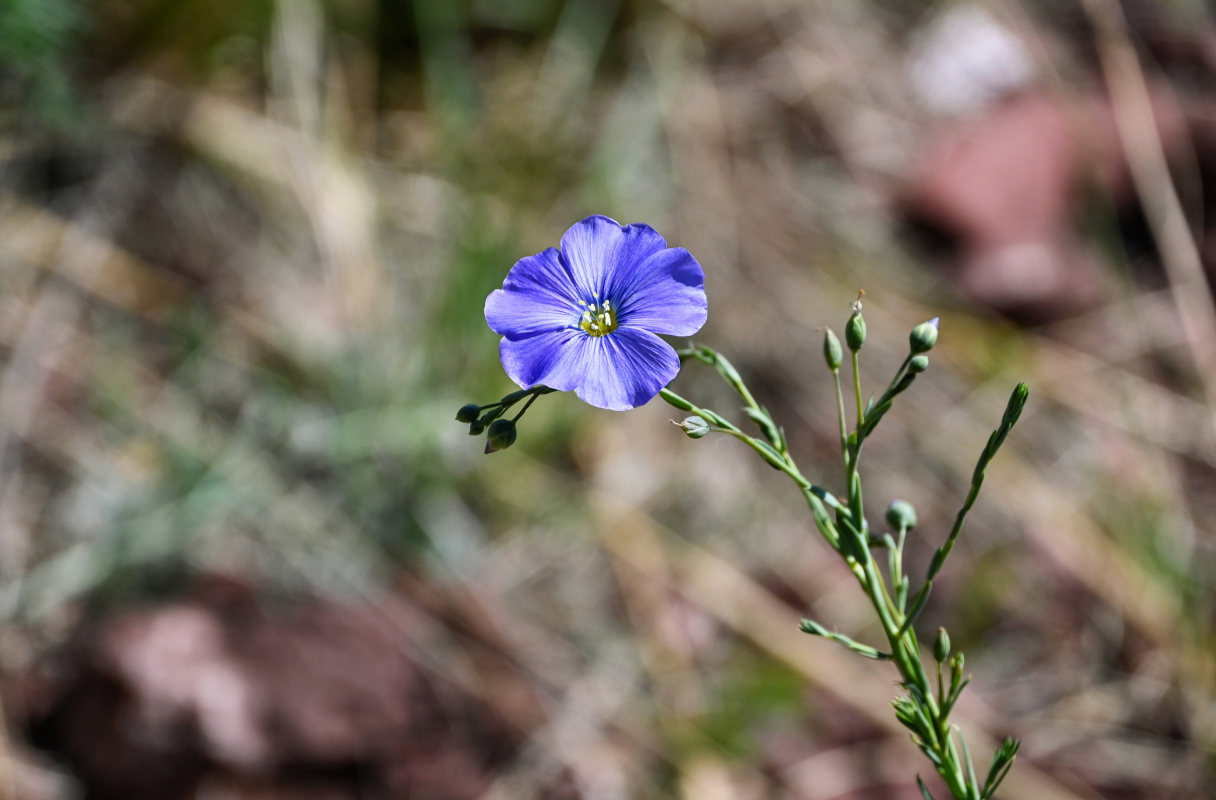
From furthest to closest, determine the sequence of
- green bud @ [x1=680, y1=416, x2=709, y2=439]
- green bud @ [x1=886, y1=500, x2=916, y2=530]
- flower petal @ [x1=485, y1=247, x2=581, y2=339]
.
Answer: green bud @ [x1=886, y1=500, x2=916, y2=530] < flower petal @ [x1=485, y1=247, x2=581, y2=339] < green bud @ [x1=680, y1=416, x2=709, y2=439]

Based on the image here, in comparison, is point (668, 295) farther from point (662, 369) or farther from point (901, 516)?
point (901, 516)

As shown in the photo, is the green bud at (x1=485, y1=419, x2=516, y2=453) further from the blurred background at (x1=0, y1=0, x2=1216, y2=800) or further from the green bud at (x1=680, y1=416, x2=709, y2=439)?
the blurred background at (x1=0, y1=0, x2=1216, y2=800)

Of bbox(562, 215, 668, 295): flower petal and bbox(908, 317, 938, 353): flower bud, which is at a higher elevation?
bbox(908, 317, 938, 353): flower bud

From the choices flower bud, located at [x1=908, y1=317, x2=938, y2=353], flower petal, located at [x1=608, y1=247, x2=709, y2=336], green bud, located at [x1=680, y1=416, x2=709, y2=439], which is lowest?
green bud, located at [x1=680, y1=416, x2=709, y2=439]

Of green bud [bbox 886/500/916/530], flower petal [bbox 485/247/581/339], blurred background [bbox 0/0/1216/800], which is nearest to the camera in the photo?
flower petal [bbox 485/247/581/339]

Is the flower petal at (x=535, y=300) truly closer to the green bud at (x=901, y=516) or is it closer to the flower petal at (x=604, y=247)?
the flower petal at (x=604, y=247)

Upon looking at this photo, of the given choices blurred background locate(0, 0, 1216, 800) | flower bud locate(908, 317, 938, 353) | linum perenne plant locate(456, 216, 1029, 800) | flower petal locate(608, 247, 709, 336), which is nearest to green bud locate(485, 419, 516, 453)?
linum perenne plant locate(456, 216, 1029, 800)

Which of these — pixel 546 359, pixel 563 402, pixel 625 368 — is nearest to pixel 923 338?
pixel 625 368
